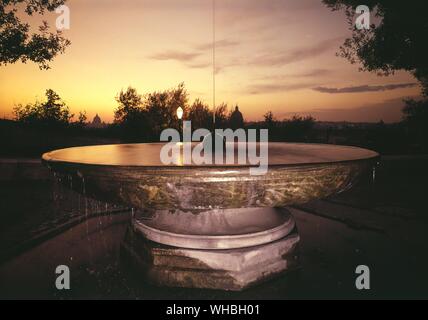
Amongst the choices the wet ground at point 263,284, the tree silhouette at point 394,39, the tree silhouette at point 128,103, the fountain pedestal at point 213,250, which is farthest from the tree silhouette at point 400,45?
the tree silhouette at point 128,103

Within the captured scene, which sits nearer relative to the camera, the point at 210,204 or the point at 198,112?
the point at 210,204

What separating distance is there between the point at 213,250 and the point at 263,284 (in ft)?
1.57

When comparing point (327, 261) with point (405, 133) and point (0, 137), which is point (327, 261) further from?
point (0, 137)

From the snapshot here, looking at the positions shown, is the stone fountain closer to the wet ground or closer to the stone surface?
the stone surface

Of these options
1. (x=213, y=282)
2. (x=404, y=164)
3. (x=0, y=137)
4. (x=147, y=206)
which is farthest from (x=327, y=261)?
(x=0, y=137)

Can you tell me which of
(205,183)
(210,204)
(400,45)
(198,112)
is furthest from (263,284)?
(198,112)

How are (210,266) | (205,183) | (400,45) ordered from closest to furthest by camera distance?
1. (205,183)
2. (210,266)
3. (400,45)

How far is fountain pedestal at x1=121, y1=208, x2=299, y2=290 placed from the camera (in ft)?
7.11

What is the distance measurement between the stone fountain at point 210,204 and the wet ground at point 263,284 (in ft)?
0.51

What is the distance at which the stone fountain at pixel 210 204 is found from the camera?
5.22 ft

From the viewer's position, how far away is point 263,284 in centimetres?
224

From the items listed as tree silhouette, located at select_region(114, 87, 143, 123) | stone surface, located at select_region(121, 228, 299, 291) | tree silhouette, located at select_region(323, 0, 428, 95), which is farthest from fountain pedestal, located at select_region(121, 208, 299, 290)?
tree silhouette, located at select_region(114, 87, 143, 123)

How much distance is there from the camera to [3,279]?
2.29 m

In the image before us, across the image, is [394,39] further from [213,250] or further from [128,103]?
[128,103]
